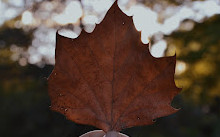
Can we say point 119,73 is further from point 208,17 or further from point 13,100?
point 13,100

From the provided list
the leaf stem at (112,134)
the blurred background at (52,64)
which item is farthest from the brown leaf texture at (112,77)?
the blurred background at (52,64)

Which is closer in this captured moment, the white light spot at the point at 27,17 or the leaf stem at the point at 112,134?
the leaf stem at the point at 112,134

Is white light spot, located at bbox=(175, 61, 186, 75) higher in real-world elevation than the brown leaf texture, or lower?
lower

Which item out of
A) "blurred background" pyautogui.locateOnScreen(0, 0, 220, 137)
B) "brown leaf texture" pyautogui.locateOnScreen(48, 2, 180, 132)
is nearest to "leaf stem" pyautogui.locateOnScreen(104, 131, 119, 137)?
"brown leaf texture" pyautogui.locateOnScreen(48, 2, 180, 132)

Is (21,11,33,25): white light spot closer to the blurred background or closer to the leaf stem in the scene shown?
the blurred background

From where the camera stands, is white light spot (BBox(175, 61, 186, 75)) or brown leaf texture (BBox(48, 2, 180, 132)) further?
white light spot (BBox(175, 61, 186, 75))

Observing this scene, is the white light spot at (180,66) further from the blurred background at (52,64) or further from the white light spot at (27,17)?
the white light spot at (27,17)

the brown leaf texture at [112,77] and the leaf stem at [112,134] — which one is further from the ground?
the brown leaf texture at [112,77]

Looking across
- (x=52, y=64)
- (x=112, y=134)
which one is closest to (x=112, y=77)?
(x=112, y=134)
